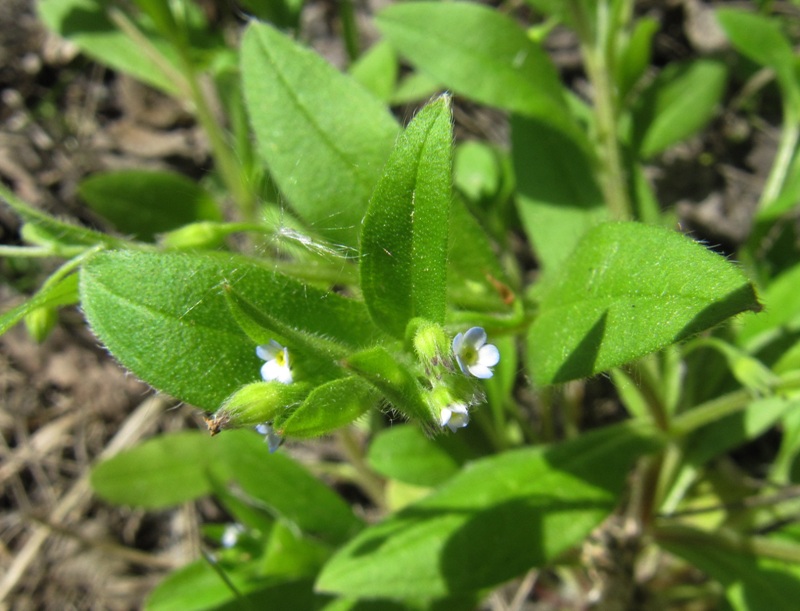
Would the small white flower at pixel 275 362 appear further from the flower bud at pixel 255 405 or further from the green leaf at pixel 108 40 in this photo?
the green leaf at pixel 108 40

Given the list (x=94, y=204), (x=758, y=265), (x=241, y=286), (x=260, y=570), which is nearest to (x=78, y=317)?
(x=94, y=204)

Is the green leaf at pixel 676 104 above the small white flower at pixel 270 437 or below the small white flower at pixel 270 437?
below

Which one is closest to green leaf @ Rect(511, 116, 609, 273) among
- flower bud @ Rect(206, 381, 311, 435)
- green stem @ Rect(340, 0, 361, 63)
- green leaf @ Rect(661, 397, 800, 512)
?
green leaf @ Rect(661, 397, 800, 512)

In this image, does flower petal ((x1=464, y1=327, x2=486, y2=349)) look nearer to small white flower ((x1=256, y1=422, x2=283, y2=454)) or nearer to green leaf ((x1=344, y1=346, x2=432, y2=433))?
green leaf ((x1=344, y1=346, x2=432, y2=433))

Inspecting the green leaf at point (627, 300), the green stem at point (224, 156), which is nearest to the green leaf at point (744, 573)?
the green leaf at point (627, 300)

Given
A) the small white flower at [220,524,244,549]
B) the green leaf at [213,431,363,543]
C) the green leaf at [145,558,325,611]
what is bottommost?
the green leaf at [145,558,325,611]

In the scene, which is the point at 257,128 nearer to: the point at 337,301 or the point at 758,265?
the point at 337,301
